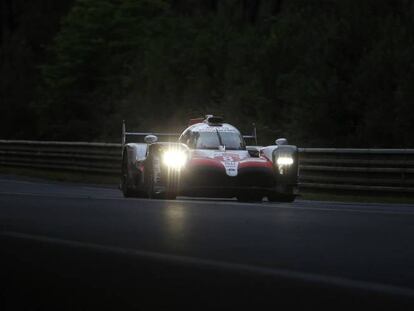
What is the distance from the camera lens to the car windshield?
19.8 meters

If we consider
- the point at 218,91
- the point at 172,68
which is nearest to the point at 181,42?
the point at 172,68

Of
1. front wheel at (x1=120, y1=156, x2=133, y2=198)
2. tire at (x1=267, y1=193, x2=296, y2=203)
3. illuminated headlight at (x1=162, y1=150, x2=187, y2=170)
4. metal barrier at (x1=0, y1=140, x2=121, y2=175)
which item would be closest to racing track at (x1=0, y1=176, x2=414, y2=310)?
illuminated headlight at (x1=162, y1=150, x2=187, y2=170)

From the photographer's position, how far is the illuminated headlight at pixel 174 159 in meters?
19.1

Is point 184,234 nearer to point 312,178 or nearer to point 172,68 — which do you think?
point 312,178

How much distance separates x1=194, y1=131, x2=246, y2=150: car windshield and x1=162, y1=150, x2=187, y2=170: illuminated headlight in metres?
0.51

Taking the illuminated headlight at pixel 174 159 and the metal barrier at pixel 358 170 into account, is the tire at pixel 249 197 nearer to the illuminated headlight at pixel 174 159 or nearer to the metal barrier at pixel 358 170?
the illuminated headlight at pixel 174 159

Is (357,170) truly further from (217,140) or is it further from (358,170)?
(217,140)

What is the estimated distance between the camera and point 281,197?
1962 cm

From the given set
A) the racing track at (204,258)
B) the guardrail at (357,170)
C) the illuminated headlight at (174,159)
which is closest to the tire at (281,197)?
the illuminated headlight at (174,159)

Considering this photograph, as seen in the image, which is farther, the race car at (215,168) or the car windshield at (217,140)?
the car windshield at (217,140)

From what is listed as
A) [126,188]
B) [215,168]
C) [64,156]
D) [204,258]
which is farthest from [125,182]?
[204,258]

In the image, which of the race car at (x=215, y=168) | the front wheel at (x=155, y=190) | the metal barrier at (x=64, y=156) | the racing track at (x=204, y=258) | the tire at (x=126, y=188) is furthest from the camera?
the metal barrier at (x=64, y=156)

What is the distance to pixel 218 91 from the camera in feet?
117

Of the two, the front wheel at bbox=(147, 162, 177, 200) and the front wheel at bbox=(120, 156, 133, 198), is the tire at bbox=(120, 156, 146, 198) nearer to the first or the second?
the front wheel at bbox=(120, 156, 133, 198)
